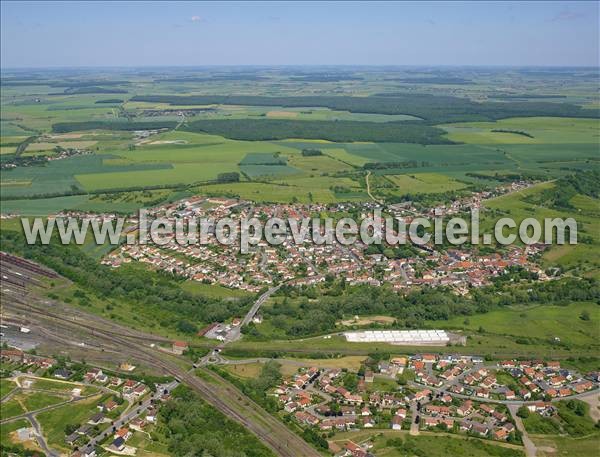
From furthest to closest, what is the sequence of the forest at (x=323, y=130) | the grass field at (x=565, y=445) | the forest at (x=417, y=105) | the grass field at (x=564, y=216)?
the forest at (x=417, y=105)
the forest at (x=323, y=130)
the grass field at (x=564, y=216)
the grass field at (x=565, y=445)

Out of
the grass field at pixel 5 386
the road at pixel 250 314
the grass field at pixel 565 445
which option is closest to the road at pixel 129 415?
the road at pixel 250 314

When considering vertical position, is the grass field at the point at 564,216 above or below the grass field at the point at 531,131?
below

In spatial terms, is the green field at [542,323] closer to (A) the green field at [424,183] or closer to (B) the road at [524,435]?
(B) the road at [524,435]

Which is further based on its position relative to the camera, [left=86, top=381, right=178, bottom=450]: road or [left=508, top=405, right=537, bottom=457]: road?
[left=86, top=381, right=178, bottom=450]: road

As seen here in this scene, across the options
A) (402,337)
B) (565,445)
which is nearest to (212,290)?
(402,337)

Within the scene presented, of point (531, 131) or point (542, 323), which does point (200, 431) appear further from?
point (531, 131)

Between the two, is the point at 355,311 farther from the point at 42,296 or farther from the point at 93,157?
the point at 93,157

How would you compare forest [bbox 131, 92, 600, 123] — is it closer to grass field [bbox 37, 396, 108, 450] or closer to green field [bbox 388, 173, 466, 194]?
green field [bbox 388, 173, 466, 194]

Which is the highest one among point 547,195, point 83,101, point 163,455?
point 83,101

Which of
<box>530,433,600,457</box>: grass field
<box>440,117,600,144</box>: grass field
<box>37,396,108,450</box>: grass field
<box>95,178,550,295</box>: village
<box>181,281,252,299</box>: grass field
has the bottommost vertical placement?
<box>530,433,600,457</box>: grass field

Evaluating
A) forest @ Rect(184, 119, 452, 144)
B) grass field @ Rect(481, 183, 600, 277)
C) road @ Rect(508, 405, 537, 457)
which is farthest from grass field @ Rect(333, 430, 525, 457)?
forest @ Rect(184, 119, 452, 144)

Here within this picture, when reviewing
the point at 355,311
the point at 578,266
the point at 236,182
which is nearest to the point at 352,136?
the point at 236,182
